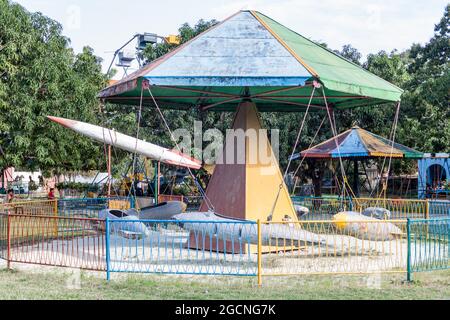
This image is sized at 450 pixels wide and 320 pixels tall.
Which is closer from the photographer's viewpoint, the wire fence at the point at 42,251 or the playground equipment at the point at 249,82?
the wire fence at the point at 42,251

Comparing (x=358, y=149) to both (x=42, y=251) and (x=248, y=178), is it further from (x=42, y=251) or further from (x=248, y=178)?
(x=42, y=251)

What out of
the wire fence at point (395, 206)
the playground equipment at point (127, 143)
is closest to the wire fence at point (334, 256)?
the wire fence at point (395, 206)

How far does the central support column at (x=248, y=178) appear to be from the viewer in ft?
46.6

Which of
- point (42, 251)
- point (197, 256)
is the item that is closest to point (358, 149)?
point (197, 256)

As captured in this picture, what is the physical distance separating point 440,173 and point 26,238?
3091 cm

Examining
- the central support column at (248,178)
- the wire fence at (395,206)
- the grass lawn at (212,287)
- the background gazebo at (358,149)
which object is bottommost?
the grass lawn at (212,287)

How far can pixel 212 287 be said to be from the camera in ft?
32.2

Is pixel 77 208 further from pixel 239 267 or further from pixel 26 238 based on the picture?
pixel 239 267

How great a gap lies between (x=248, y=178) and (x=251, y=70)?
315 cm

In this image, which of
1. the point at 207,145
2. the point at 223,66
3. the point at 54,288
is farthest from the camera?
the point at 207,145

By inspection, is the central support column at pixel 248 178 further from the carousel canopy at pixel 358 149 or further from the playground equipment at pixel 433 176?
the playground equipment at pixel 433 176

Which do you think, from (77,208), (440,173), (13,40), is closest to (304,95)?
(77,208)

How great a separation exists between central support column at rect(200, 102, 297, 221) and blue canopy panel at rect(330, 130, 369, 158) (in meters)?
12.0
